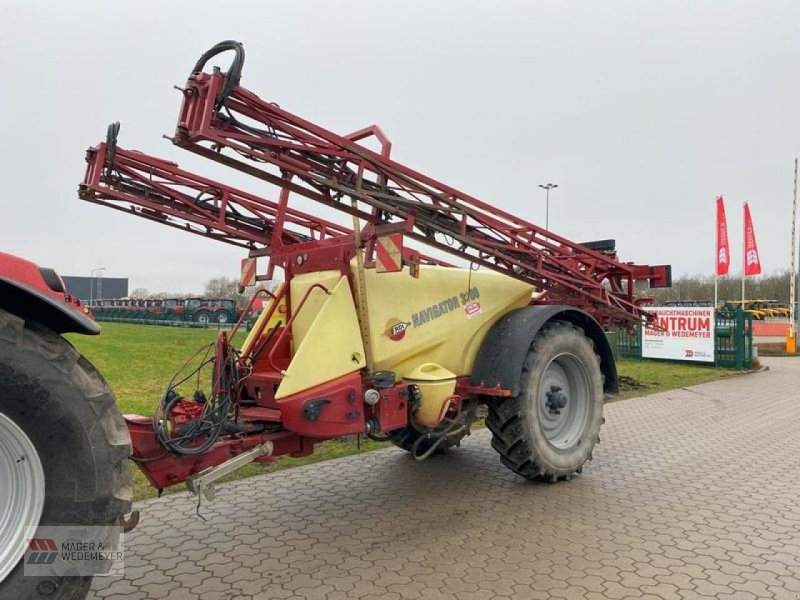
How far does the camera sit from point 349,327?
4.12m

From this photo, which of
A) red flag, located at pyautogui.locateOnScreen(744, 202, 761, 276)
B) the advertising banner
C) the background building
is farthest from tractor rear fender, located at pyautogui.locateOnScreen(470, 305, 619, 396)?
the background building

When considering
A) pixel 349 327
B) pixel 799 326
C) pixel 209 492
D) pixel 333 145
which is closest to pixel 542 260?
pixel 349 327

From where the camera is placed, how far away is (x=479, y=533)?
4.17 m

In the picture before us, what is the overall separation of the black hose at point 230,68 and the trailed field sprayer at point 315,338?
0.4 inches

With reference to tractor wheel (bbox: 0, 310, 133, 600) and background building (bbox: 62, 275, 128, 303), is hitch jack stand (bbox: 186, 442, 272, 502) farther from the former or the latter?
background building (bbox: 62, 275, 128, 303)

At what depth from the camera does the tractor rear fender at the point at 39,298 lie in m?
2.50

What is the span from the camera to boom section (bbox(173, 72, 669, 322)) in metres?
3.26

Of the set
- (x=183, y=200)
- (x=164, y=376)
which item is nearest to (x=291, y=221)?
(x=183, y=200)

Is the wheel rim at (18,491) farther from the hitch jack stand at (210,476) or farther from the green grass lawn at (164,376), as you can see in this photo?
the green grass lawn at (164,376)

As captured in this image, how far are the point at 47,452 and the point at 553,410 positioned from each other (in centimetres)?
412

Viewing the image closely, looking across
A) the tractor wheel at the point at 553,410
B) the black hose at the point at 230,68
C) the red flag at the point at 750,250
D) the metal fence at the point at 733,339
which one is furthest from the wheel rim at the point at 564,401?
the red flag at the point at 750,250

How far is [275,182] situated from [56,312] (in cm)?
145

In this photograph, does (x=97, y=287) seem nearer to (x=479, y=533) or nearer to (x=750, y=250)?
(x=750, y=250)

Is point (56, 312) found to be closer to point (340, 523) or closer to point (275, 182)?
point (275, 182)
